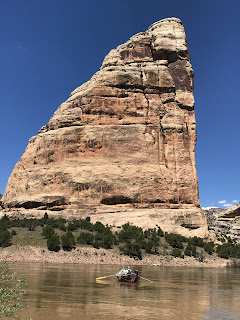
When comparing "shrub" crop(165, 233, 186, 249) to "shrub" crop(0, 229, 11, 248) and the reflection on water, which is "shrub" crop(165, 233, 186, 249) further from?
the reflection on water

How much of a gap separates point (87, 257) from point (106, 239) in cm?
451

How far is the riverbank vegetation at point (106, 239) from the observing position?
111 feet

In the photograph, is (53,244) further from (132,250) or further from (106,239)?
(132,250)

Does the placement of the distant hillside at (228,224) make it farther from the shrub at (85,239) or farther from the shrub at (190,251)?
the shrub at (85,239)

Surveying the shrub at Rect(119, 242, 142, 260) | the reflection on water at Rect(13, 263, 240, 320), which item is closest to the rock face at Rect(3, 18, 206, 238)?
the shrub at Rect(119, 242, 142, 260)

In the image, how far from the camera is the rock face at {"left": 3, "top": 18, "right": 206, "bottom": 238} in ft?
171

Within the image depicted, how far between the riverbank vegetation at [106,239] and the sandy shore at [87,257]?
2.57 feet

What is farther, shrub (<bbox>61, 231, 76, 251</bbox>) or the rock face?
the rock face

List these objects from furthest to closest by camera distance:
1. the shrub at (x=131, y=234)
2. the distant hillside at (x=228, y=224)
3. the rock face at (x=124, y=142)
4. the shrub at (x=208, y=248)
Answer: the distant hillside at (x=228, y=224) → the rock face at (x=124, y=142) → the shrub at (x=208, y=248) → the shrub at (x=131, y=234)

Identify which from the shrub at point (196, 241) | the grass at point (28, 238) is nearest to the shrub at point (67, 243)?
the grass at point (28, 238)

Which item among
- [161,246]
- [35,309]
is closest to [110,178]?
[161,246]

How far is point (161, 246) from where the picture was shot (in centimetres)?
3972

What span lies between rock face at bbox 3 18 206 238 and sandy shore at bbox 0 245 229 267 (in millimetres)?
14789

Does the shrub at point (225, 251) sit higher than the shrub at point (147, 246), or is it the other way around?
the shrub at point (147, 246)
